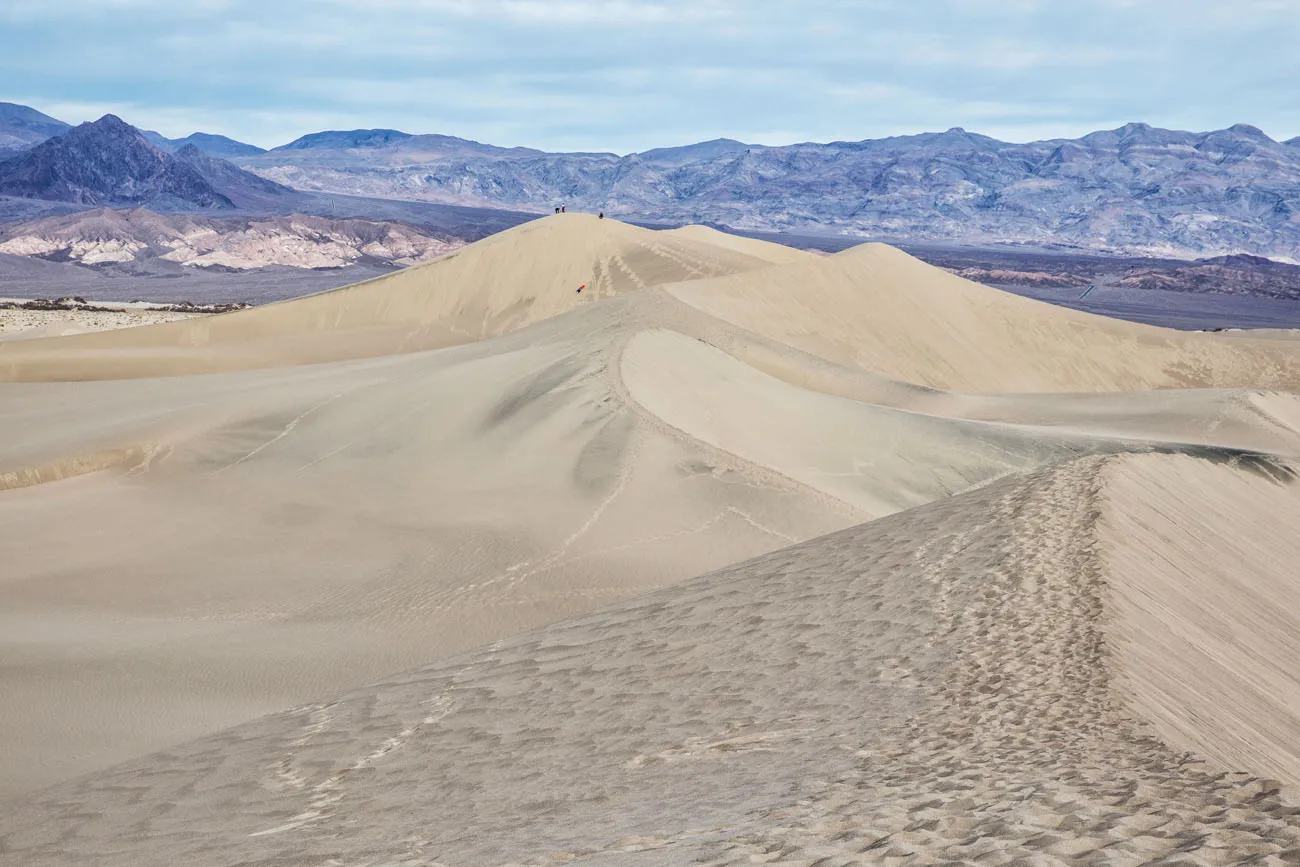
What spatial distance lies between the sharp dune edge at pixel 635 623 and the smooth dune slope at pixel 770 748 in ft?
0.11

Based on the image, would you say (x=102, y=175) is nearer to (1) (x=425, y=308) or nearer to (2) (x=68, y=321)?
(2) (x=68, y=321)

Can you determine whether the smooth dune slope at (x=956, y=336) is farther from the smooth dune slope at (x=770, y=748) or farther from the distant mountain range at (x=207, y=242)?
the distant mountain range at (x=207, y=242)

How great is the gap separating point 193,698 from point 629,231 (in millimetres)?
47714

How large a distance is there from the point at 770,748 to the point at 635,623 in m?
3.15

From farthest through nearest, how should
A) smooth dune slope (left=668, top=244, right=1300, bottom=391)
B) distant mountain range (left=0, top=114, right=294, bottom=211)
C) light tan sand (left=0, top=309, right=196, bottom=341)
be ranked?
distant mountain range (left=0, top=114, right=294, bottom=211), light tan sand (left=0, top=309, right=196, bottom=341), smooth dune slope (left=668, top=244, right=1300, bottom=391)

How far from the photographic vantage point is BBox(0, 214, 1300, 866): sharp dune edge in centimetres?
568

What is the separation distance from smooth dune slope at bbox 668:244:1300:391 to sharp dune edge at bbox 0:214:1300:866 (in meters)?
11.6

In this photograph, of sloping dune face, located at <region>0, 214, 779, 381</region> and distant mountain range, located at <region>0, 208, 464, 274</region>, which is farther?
distant mountain range, located at <region>0, 208, 464, 274</region>

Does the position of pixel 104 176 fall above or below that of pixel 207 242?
above

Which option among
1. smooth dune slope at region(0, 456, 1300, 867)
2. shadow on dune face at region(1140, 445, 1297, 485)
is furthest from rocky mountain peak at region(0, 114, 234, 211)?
smooth dune slope at region(0, 456, 1300, 867)

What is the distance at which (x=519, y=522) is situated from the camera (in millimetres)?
15625

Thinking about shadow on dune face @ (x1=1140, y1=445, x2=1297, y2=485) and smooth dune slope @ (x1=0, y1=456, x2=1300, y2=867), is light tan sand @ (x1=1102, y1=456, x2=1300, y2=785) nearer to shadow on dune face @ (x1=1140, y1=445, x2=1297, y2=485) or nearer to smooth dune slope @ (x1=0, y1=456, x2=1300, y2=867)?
smooth dune slope @ (x1=0, y1=456, x2=1300, y2=867)

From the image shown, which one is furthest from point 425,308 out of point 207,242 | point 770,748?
point 207,242

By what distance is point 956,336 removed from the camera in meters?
41.7
